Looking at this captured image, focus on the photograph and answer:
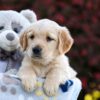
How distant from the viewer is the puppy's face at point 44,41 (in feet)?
16.1

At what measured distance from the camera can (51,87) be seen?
4.82 meters

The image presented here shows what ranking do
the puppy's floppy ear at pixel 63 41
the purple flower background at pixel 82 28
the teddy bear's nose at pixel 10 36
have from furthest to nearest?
the purple flower background at pixel 82 28, the teddy bear's nose at pixel 10 36, the puppy's floppy ear at pixel 63 41

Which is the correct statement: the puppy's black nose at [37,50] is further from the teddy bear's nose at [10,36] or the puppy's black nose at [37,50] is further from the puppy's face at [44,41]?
the teddy bear's nose at [10,36]

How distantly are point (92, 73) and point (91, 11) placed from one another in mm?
710

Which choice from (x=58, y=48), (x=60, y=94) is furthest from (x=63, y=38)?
(x=60, y=94)

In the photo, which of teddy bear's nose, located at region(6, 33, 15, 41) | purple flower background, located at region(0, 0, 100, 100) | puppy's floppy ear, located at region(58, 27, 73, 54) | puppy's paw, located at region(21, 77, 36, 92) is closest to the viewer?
puppy's paw, located at region(21, 77, 36, 92)

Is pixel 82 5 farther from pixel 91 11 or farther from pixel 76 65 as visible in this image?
pixel 76 65

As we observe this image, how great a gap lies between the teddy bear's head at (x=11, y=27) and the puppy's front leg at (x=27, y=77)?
0.24m

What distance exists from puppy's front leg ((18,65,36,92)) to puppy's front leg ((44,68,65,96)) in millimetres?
97

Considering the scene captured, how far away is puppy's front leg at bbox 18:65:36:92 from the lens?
4.81 m

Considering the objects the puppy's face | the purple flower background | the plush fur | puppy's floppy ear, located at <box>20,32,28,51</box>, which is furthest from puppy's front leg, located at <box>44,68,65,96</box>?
the purple flower background

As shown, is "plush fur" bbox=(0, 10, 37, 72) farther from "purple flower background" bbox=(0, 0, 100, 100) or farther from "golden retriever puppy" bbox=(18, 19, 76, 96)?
"purple flower background" bbox=(0, 0, 100, 100)

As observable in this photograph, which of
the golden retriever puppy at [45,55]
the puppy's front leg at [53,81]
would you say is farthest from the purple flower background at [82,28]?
the puppy's front leg at [53,81]

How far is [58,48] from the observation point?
501 cm
